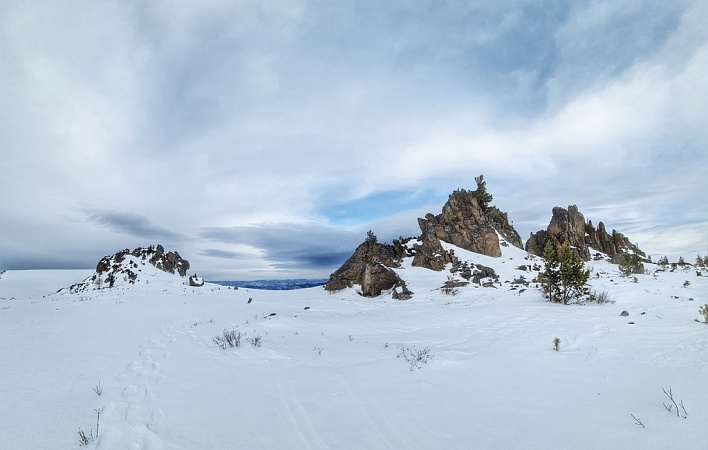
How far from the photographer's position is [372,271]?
92.6 ft

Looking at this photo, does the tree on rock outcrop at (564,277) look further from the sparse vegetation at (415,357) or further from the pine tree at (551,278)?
the sparse vegetation at (415,357)

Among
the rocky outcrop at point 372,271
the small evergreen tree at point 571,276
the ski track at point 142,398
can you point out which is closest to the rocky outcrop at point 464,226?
the rocky outcrop at point 372,271

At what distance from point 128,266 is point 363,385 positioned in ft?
148

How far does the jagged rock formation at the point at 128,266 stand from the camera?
37.6 metres

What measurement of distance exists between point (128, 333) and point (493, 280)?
87.0ft

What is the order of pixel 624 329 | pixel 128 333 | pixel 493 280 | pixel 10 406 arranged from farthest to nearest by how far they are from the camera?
pixel 493 280
pixel 128 333
pixel 624 329
pixel 10 406

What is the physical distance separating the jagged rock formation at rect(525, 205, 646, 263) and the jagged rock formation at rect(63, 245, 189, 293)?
5551 cm

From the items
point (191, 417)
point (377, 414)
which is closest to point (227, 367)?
point (191, 417)

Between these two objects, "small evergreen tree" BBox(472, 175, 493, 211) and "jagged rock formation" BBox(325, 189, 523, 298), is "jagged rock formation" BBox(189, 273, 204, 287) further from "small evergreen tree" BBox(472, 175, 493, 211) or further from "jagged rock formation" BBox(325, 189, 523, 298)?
"small evergreen tree" BBox(472, 175, 493, 211)

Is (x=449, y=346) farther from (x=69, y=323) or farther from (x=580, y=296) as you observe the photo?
(x=69, y=323)

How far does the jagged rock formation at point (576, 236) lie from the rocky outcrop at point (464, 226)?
12.3 metres

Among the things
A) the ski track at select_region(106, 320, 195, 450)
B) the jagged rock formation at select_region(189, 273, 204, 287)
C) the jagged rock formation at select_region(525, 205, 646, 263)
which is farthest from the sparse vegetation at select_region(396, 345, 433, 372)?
the jagged rock formation at select_region(525, 205, 646, 263)

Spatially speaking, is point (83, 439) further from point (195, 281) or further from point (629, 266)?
point (195, 281)

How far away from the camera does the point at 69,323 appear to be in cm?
1296
